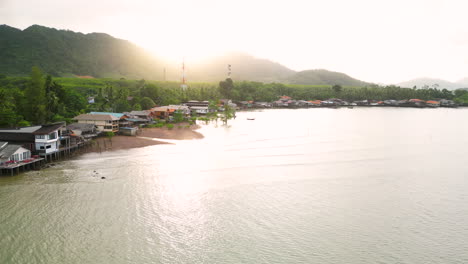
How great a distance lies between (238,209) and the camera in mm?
20766

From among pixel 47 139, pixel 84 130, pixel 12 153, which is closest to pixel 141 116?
pixel 84 130

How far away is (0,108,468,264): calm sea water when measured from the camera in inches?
625

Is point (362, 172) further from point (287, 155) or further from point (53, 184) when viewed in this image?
point (53, 184)

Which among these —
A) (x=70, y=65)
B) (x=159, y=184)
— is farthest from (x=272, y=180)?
(x=70, y=65)

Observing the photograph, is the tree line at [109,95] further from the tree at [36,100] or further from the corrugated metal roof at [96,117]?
the corrugated metal roof at [96,117]

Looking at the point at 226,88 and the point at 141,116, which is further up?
the point at 226,88

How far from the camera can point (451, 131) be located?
2229 inches

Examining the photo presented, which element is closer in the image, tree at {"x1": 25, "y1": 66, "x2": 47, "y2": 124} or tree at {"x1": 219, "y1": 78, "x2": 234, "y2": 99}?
tree at {"x1": 25, "y1": 66, "x2": 47, "y2": 124}

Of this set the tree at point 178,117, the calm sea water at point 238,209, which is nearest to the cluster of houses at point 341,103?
the tree at point 178,117

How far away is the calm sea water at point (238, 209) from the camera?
15875 mm

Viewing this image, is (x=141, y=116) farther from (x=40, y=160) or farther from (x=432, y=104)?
(x=432, y=104)

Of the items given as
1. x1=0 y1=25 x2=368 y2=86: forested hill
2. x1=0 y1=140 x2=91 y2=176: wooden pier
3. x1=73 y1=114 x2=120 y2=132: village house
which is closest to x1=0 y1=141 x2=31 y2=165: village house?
x1=0 y1=140 x2=91 y2=176: wooden pier

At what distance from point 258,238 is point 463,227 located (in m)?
12.4

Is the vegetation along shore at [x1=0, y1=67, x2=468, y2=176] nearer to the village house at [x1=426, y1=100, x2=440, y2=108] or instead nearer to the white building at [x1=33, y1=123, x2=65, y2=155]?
the white building at [x1=33, y1=123, x2=65, y2=155]
